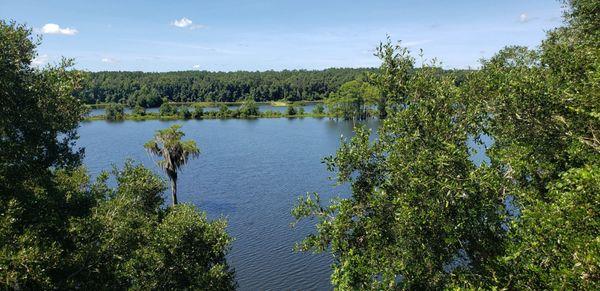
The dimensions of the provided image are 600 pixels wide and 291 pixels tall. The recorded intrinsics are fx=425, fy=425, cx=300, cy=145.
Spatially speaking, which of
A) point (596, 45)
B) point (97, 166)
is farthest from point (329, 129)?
point (596, 45)

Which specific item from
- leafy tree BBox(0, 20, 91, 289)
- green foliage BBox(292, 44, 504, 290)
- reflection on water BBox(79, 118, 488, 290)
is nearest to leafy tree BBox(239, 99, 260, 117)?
reflection on water BBox(79, 118, 488, 290)

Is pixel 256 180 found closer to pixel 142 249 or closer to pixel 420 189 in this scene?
pixel 142 249

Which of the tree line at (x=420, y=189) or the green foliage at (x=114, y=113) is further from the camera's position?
the green foliage at (x=114, y=113)

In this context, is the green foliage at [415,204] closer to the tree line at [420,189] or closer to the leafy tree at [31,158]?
the tree line at [420,189]

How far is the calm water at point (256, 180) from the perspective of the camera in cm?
A: 3681

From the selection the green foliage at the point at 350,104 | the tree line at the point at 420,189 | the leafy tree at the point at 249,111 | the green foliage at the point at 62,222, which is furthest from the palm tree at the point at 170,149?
the leafy tree at the point at 249,111

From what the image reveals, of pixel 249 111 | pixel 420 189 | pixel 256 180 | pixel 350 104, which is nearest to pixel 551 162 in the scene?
pixel 420 189

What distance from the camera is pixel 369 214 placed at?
1225 centimetres

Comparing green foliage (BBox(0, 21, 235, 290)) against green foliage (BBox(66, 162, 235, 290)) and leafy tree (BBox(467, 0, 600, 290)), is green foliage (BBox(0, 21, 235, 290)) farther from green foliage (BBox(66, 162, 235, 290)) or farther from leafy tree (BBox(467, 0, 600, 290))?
Result: leafy tree (BBox(467, 0, 600, 290))

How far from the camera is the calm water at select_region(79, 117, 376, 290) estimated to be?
3681 cm

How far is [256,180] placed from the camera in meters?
64.0

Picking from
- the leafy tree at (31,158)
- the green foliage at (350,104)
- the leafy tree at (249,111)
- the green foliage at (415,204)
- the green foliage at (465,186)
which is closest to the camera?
the green foliage at (465,186)

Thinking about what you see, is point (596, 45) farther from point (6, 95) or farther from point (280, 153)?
point (280, 153)

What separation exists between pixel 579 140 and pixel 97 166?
246ft
